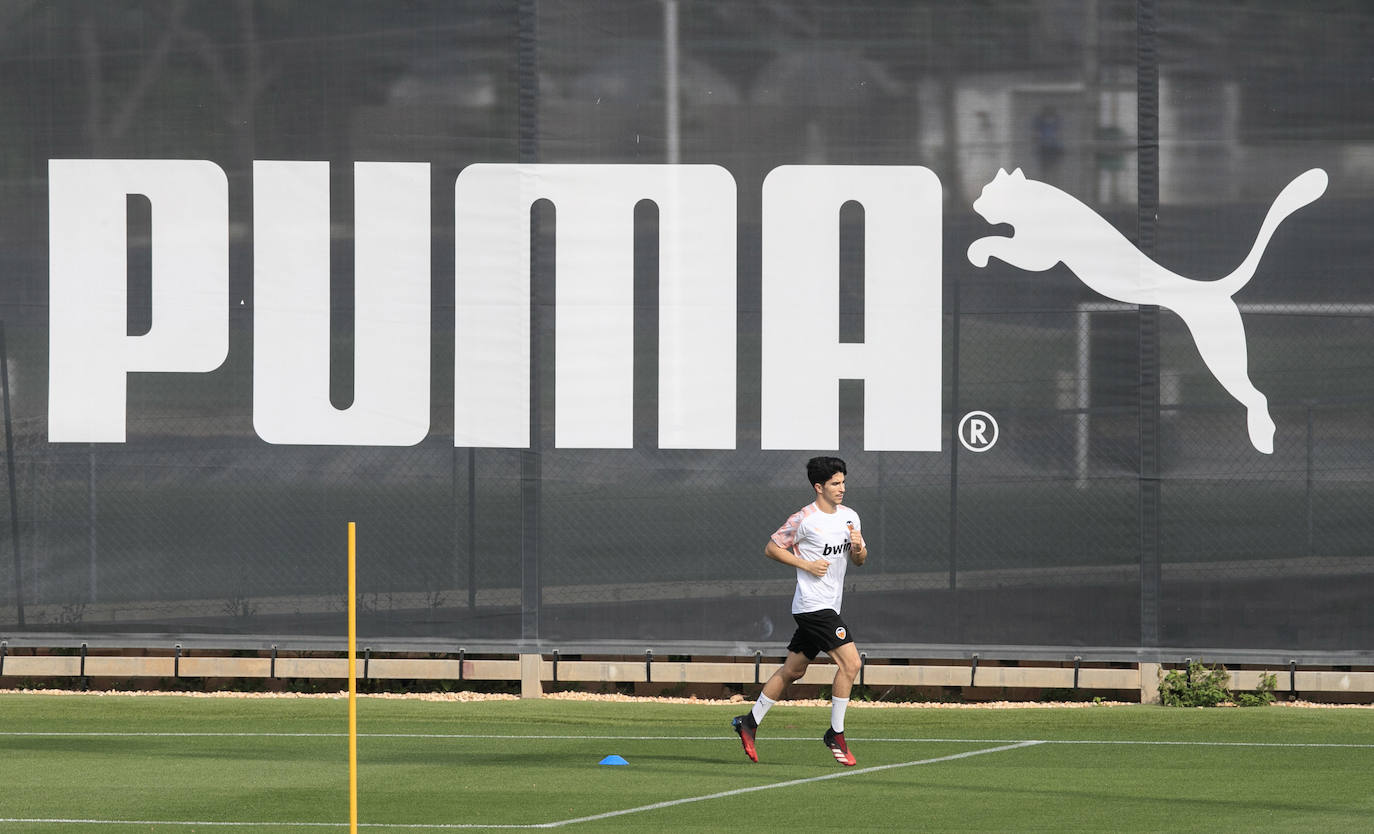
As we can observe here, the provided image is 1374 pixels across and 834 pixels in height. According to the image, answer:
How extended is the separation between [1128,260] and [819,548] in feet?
11.1

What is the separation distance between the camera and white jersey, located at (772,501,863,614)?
421 inches

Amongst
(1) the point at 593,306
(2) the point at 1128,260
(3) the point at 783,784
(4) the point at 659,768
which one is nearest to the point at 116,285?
(1) the point at 593,306

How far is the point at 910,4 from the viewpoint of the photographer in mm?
12750

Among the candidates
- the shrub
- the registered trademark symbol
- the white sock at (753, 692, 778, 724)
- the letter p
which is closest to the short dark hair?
the white sock at (753, 692, 778, 724)

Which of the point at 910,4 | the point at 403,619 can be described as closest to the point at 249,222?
the point at 403,619

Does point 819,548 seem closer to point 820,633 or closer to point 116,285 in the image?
point 820,633

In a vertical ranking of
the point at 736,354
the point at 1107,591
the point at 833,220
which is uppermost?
the point at 833,220

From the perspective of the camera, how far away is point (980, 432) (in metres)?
12.7

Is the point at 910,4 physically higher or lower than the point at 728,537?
higher

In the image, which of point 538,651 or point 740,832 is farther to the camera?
point 538,651

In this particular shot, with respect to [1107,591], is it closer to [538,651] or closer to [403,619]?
[538,651]

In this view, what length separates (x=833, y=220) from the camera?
12.8 metres

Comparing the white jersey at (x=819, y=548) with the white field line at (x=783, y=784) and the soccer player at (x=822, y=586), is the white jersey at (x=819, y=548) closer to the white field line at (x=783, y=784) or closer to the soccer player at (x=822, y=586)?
the soccer player at (x=822, y=586)

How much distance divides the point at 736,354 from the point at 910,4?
104 inches
